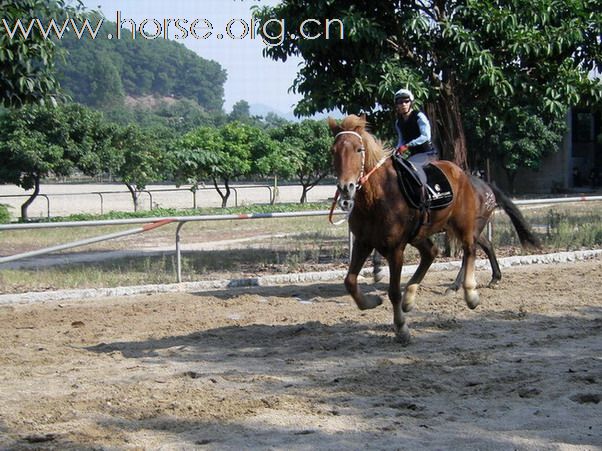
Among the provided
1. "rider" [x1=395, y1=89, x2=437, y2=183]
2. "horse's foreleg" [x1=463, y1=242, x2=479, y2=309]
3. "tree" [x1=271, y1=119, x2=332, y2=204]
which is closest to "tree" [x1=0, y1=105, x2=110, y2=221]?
"tree" [x1=271, y1=119, x2=332, y2=204]

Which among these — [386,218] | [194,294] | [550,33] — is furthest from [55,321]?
[550,33]

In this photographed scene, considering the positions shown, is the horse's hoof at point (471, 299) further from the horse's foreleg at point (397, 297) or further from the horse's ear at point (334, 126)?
the horse's ear at point (334, 126)

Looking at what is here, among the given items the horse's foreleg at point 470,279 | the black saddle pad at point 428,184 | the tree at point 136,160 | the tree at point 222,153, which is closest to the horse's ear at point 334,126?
the black saddle pad at point 428,184

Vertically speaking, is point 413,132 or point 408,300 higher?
point 413,132

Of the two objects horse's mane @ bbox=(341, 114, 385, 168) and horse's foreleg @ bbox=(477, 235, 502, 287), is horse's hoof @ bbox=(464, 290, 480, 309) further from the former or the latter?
horse's foreleg @ bbox=(477, 235, 502, 287)

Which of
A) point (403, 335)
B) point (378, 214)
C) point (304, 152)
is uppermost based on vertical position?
point (304, 152)

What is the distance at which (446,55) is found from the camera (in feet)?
48.3

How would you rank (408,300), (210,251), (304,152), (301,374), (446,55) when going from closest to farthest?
(301,374)
(408,300)
(446,55)
(210,251)
(304,152)

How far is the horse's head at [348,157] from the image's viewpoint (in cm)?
764

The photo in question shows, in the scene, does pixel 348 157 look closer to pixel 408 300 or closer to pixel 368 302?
pixel 368 302

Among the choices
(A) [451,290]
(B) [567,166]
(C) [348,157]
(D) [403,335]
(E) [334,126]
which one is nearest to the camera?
(C) [348,157]

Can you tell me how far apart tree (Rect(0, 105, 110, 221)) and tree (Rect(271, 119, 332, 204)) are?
389 inches

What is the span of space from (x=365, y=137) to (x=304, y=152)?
1429 inches

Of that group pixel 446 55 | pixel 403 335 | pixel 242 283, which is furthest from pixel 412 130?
pixel 446 55
